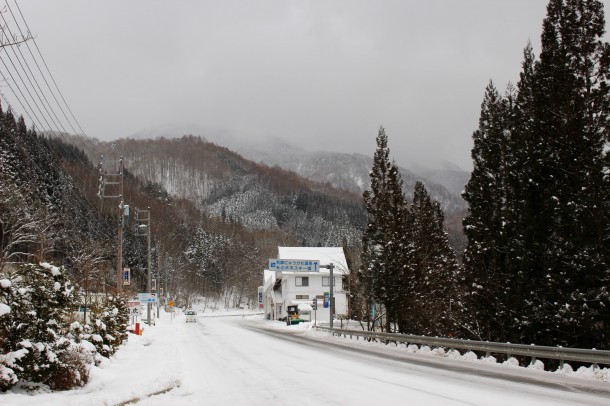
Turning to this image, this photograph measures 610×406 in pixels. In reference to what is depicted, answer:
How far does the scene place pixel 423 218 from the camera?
5116 cm

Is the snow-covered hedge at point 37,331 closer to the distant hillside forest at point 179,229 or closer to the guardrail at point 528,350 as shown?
the guardrail at point 528,350

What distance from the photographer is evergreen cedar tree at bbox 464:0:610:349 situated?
18.4m

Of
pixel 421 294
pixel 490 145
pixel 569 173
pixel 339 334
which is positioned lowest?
pixel 339 334

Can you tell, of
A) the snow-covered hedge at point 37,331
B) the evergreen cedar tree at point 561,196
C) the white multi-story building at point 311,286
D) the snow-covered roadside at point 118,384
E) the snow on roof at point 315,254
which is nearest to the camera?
the snow-covered roadside at point 118,384

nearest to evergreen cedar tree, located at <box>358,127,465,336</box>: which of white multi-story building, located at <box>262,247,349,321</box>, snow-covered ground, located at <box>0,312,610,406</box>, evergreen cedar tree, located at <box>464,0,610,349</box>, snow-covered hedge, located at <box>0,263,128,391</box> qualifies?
evergreen cedar tree, located at <box>464,0,610,349</box>

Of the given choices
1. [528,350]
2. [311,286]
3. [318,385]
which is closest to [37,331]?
[318,385]

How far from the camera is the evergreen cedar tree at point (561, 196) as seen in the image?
60.5 ft

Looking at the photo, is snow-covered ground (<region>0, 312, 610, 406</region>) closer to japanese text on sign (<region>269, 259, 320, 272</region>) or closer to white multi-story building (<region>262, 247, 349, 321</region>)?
japanese text on sign (<region>269, 259, 320, 272</region>)

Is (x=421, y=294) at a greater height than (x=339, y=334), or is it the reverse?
(x=421, y=294)

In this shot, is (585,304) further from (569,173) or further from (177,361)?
(177,361)

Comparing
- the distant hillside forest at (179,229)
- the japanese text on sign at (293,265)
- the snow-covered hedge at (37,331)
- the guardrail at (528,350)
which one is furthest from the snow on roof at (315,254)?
the snow-covered hedge at (37,331)

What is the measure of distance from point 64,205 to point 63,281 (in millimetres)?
50613

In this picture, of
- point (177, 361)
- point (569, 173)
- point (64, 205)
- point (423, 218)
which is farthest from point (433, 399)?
point (64, 205)

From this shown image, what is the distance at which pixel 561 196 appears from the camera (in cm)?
2014
